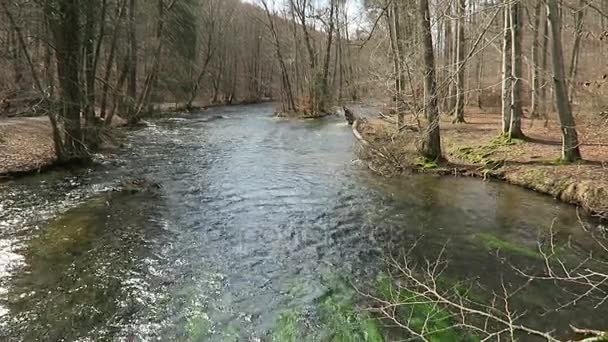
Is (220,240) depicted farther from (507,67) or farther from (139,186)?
(507,67)

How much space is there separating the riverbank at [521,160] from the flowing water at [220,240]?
0.57m

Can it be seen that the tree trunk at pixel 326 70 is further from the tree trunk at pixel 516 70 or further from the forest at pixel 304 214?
the tree trunk at pixel 516 70

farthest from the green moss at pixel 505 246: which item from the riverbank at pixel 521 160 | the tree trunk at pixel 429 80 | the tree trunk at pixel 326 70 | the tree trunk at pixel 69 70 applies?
the tree trunk at pixel 326 70

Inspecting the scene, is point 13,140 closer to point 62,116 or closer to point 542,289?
point 62,116

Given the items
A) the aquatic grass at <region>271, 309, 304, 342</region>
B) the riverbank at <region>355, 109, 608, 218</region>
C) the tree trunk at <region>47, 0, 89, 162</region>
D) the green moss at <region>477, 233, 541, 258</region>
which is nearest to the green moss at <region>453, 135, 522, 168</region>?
the riverbank at <region>355, 109, 608, 218</region>

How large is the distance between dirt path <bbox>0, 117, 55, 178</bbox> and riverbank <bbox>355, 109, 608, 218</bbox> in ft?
34.6

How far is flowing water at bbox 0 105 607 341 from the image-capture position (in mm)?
6074

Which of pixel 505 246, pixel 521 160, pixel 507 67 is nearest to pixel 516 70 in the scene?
pixel 507 67

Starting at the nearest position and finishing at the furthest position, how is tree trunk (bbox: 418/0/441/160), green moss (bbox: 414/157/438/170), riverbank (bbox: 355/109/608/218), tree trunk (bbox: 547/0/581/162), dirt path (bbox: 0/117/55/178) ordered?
riverbank (bbox: 355/109/608/218)
tree trunk (bbox: 547/0/581/162)
dirt path (bbox: 0/117/55/178)
tree trunk (bbox: 418/0/441/160)
green moss (bbox: 414/157/438/170)

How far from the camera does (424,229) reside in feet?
31.2

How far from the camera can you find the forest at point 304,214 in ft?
19.7

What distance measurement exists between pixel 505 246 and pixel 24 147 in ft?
49.3

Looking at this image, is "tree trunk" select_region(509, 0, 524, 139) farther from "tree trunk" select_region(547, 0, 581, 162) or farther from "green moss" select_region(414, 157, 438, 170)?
"green moss" select_region(414, 157, 438, 170)

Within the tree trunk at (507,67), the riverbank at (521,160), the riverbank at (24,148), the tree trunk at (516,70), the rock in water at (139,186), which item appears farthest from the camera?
the tree trunk at (507,67)
